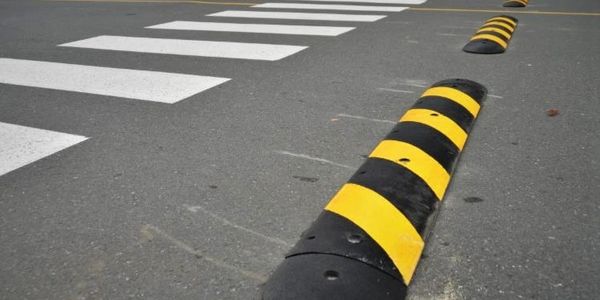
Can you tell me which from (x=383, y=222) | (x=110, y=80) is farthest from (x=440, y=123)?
(x=110, y=80)

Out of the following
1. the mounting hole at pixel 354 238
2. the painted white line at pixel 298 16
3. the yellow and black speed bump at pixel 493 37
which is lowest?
the painted white line at pixel 298 16

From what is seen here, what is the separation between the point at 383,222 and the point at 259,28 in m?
4.71

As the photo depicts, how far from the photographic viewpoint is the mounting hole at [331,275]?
1.73 meters

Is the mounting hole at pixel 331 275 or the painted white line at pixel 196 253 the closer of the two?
the mounting hole at pixel 331 275

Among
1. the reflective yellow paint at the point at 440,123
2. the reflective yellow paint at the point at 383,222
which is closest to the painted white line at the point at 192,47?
the reflective yellow paint at the point at 440,123

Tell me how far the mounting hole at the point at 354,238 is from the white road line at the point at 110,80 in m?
2.23

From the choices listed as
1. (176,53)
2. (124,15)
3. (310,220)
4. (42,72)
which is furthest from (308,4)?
(310,220)

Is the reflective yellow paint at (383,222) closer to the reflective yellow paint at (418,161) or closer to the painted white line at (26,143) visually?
the reflective yellow paint at (418,161)

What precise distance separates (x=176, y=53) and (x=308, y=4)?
138 inches

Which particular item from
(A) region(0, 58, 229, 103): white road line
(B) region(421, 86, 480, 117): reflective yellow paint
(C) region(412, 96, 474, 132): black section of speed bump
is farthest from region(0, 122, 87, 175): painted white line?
(B) region(421, 86, 480, 117): reflective yellow paint

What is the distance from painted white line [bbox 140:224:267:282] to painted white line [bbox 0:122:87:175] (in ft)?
3.56

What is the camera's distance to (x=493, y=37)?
5.22m

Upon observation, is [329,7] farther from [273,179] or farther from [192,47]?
[273,179]

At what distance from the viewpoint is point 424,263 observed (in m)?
1.94
